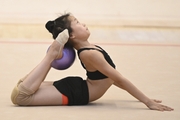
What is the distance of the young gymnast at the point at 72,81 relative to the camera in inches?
92.5

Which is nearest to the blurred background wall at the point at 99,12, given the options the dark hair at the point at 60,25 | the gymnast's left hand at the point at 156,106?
the dark hair at the point at 60,25

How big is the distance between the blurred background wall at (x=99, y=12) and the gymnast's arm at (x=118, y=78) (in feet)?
10.5

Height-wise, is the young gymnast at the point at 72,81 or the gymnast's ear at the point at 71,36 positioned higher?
the gymnast's ear at the point at 71,36

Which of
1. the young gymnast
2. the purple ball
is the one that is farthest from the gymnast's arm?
the purple ball

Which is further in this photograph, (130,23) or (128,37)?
(130,23)

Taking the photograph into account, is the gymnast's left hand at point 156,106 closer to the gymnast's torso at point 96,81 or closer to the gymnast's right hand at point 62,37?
the gymnast's torso at point 96,81

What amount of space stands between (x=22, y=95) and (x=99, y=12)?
3.61 m

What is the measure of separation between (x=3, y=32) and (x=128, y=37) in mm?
1607

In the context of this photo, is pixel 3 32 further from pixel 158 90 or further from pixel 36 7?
pixel 158 90

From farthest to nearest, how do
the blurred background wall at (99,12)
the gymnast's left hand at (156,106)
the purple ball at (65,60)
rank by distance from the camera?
1. the blurred background wall at (99,12)
2. the purple ball at (65,60)
3. the gymnast's left hand at (156,106)

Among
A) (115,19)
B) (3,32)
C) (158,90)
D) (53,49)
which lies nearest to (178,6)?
(115,19)

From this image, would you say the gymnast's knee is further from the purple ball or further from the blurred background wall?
the blurred background wall

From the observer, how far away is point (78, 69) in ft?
12.0

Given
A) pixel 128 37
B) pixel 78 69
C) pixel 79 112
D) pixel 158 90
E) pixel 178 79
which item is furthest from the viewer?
pixel 128 37
